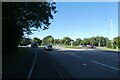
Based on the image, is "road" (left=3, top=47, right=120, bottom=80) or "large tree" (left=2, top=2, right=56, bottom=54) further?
"large tree" (left=2, top=2, right=56, bottom=54)

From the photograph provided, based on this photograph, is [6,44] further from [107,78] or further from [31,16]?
[107,78]

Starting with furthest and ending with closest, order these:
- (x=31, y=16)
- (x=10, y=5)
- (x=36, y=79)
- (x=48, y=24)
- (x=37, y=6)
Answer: (x=48, y=24), (x=31, y=16), (x=37, y=6), (x=10, y=5), (x=36, y=79)

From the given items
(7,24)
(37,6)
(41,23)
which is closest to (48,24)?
(41,23)

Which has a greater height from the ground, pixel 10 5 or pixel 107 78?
pixel 10 5

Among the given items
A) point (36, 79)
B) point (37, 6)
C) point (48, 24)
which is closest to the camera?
point (36, 79)

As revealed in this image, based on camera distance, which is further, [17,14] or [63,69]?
[17,14]

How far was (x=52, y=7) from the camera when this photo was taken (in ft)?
128

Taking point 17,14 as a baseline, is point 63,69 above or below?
below

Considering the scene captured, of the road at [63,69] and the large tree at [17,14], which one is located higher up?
the large tree at [17,14]

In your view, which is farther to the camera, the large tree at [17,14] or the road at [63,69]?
the large tree at [17,14]

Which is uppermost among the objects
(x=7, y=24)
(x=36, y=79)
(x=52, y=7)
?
(x=52, y=7)

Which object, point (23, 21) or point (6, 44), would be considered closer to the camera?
point (6, 44)

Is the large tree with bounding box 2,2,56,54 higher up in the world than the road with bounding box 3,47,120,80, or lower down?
higher up

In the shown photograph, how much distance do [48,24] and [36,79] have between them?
2868cm
